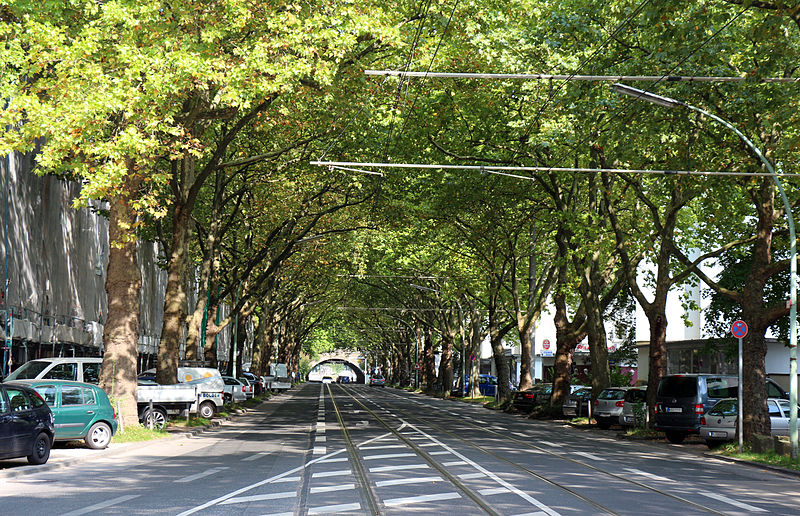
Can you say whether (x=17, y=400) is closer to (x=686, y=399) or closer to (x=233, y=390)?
(x=686, y=399)

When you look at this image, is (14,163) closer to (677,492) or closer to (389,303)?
(677,492)

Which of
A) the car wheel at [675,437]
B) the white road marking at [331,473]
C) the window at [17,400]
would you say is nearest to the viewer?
the white road marking at [331,473]

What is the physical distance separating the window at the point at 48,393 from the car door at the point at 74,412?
0.50 ft

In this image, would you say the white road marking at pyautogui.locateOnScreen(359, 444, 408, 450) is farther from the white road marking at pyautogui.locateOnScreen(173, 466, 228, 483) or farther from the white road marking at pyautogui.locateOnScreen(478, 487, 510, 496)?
the white road marking at pyautogui.locateOnScreen(478, 487, 510, 496)

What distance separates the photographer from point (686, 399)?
83.9 feet

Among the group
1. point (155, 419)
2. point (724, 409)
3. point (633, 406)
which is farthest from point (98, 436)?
point (633, 406)

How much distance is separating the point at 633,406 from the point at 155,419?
14455 mm

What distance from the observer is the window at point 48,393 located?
1894 centimetres

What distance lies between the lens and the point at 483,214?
128 ft

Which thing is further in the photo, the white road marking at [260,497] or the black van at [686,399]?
the black van at [686,399]

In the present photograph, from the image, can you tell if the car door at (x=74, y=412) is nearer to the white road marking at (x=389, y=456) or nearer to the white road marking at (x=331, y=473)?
the white road marking at (x=389, y=456)

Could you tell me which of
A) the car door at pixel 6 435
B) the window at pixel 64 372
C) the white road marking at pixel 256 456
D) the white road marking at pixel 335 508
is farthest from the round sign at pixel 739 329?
the window at pixel 64 372

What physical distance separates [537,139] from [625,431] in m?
11.1

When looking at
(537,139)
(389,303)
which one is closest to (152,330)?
(389,303)
